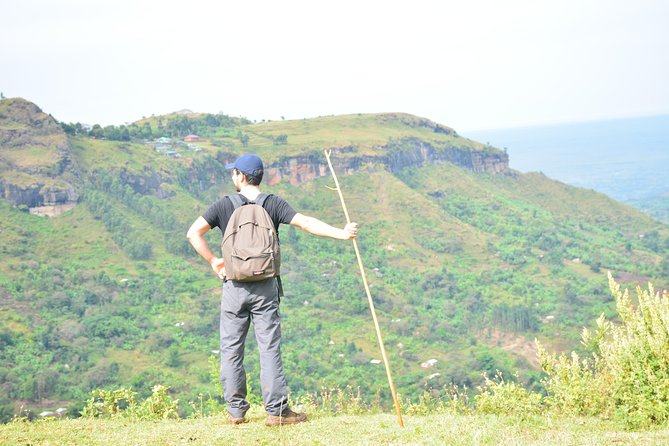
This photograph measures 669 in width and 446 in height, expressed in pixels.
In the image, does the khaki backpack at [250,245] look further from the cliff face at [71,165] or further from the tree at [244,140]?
the tree at [244,140]

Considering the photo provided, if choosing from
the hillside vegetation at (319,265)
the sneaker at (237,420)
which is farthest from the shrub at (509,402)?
the hillside vegetation at (319,265)

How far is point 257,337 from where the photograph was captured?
16.5ft

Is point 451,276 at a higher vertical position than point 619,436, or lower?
lower

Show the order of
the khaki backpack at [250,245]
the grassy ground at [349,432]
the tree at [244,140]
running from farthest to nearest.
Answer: the tree at [244,140] → the khaki backpack at [250,245] → the grassy ground at [349,432]

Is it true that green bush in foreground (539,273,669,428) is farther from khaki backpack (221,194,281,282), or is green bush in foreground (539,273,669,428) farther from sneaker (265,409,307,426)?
khaki backpack (221,194,281,282)

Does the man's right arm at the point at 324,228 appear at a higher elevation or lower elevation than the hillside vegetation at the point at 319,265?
higher

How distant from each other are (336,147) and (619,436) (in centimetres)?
8821

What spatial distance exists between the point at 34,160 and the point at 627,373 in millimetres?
71030

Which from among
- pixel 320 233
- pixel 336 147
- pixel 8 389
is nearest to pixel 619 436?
pixel 320 233

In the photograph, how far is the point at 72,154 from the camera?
7112cm

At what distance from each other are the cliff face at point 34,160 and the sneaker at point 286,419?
65084mm

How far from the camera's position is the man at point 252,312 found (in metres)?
5.02

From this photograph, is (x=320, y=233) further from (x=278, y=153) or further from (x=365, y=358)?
(x=278, y=153)

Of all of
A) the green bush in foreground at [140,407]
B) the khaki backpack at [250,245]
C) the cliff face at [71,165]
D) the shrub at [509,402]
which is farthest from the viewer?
the cliff face at [71,165]
